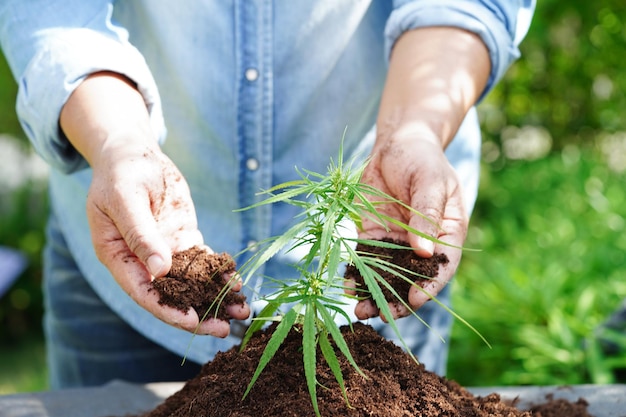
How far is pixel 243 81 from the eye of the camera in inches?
69.2

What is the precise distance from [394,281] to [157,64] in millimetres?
892

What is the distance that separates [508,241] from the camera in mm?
4098

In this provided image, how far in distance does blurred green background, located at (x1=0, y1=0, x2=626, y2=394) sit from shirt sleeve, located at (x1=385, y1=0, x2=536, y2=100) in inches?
44.5

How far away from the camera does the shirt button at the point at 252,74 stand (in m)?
1.75

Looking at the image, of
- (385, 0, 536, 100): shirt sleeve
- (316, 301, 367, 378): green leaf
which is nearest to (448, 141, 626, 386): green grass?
(385, 0, 536, 100): shirt sleeve

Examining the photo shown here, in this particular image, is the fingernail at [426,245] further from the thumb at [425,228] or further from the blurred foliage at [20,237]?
the blurred foliage at [20,237]

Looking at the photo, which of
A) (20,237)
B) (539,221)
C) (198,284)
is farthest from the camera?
(20,237)

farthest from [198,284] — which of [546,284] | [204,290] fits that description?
[546,284]

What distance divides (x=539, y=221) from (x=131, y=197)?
3.19 metres

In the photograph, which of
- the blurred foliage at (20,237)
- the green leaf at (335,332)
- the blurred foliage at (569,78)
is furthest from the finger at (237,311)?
the blurred foliage at (569,78)

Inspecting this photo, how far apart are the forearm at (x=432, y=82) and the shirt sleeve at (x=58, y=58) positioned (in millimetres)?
525

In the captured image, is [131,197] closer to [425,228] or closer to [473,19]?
[425,228]

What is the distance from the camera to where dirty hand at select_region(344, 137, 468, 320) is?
130 centimetres

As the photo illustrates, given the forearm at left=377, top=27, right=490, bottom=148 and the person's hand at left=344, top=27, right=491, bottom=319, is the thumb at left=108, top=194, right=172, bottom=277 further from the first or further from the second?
the forearm at left=377, top=27, right=490, bottom=148
